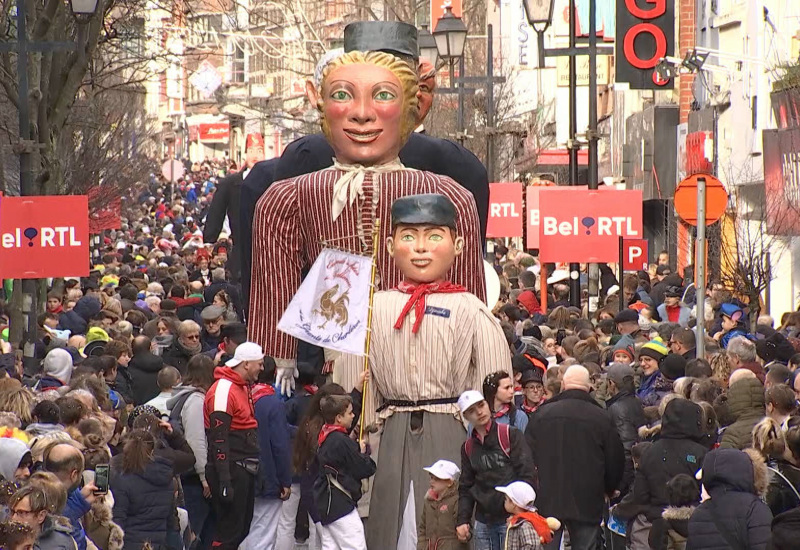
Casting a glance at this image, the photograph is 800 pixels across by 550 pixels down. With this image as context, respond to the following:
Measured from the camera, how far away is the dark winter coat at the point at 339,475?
10508 mm

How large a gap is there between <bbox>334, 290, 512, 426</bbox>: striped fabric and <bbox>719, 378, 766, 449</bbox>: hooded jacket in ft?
6.28

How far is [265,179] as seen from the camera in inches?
538

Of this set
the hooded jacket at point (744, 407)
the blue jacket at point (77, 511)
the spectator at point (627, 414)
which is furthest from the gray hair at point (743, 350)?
the blue jacket at point (77, 511)

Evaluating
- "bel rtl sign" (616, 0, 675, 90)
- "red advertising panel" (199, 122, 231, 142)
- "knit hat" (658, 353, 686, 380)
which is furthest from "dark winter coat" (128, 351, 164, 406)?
"red advertising panel" (199, 122, 231, 142)

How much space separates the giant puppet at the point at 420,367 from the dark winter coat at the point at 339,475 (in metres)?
0.11

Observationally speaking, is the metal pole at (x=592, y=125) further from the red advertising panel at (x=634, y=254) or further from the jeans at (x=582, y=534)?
the jeans at (x=582, y=534)

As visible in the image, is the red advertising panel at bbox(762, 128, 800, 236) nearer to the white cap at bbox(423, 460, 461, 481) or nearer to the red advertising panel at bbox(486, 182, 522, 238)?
the red advertising panel at bbox(486, 182, 522, 238)

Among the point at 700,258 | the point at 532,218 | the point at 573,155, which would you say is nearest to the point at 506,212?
the point at 532,218

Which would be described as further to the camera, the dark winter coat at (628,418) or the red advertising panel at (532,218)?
the red advertising panel at (532,218)

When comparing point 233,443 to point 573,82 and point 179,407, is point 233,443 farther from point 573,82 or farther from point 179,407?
point 573,82

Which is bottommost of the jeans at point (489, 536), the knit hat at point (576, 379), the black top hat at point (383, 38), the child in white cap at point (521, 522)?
the jeans at point (489, 536)

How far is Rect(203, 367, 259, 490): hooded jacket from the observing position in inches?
480

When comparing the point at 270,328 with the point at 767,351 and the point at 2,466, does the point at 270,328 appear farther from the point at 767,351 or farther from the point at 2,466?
the point at 767,351

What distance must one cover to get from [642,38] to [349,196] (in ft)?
70.3
